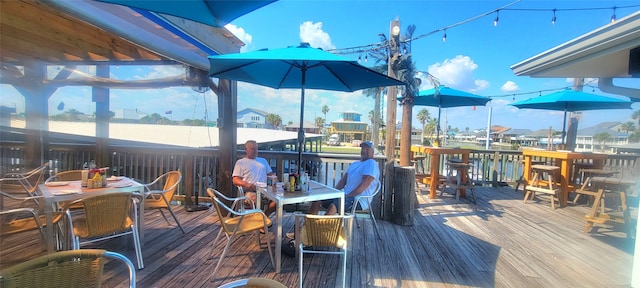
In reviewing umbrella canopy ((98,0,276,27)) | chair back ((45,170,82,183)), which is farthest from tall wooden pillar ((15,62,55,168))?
umbrella canopy ((98,0,276,27))

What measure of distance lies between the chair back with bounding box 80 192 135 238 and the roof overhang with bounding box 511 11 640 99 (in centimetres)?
387

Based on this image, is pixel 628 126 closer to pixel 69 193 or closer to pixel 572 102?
pixel 572 102

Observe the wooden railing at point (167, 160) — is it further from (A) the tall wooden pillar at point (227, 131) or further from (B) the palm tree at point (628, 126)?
(B) the palm tree at point (628, 126)

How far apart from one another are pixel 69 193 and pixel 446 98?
20.2 ft

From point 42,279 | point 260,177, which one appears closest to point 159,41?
point 260,177

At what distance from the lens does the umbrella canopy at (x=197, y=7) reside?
5.03ft

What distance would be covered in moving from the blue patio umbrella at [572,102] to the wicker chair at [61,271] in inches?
279

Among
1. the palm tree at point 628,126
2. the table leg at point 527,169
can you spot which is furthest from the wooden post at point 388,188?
the table leg at point 527,169

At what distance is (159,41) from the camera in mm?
2961

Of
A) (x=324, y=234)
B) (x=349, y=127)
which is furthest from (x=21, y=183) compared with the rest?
(x=349, y=127)

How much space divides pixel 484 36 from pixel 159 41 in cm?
1308

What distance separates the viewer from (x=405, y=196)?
3713 millimetres

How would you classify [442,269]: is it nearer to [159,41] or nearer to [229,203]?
[229,203]

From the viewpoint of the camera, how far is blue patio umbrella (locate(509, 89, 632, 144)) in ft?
17.4
